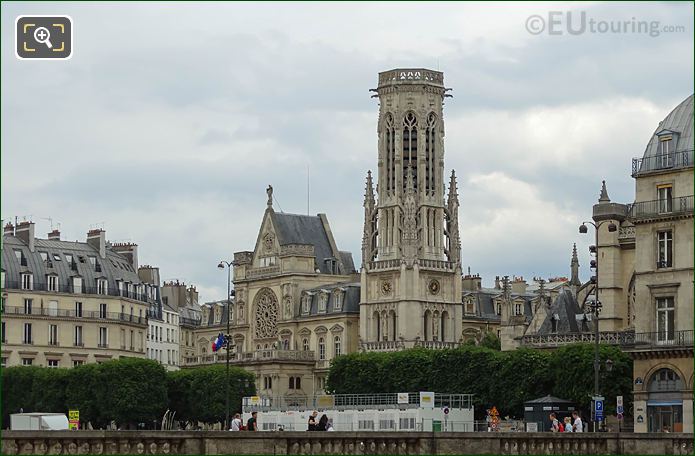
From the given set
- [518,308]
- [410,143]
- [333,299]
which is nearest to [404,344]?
[333,299]

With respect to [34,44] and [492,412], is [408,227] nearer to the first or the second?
[492,412]

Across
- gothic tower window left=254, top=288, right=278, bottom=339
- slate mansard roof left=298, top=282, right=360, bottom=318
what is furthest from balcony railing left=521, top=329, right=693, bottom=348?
gothic tower window left=254, top=288, right=278, bottom=339

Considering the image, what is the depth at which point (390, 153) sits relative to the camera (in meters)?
148

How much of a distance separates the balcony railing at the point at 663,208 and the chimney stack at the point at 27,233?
59.7 meters

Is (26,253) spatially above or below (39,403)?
above

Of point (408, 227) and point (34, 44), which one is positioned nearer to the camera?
point (34, 44)

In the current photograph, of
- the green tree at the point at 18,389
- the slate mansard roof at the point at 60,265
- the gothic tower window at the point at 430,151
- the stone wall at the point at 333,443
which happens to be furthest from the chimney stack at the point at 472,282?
the stone wall at the point at 333,443

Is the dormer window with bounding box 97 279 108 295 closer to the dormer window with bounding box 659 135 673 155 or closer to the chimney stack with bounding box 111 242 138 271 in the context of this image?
the chimney stack with bounding box 111 242 138 271

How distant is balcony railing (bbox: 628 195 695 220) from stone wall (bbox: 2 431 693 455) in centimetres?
2572

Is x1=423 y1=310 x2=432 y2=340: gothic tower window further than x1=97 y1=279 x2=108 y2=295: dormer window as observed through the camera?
Yes

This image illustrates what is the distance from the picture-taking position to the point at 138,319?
138625 millimetres

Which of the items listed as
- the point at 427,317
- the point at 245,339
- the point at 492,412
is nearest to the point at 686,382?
the point at 492,412

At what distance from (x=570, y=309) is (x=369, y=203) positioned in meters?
34.9

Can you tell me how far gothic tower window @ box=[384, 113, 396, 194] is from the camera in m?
148
